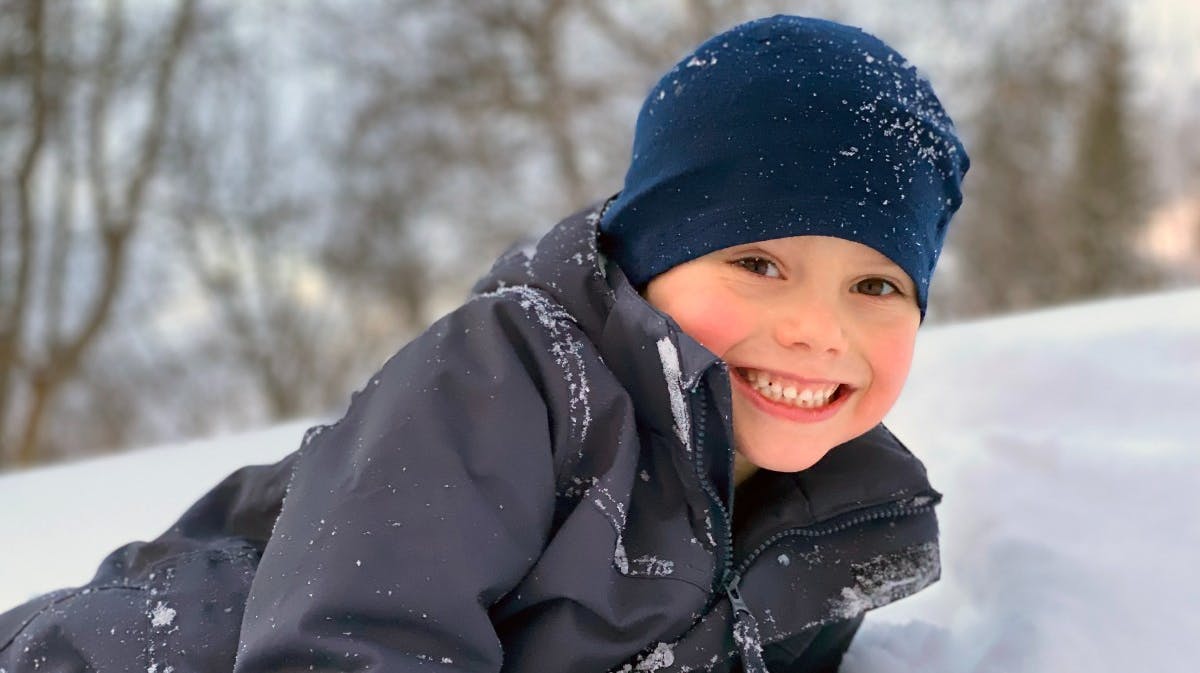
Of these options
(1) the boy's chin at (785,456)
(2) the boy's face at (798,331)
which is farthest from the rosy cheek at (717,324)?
(1) the boy's chin at (785,456)

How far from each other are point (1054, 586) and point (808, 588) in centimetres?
38

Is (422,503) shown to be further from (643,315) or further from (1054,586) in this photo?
(1054,586)

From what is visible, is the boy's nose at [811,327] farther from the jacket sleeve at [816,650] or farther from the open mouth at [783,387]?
the jacket sleeve at [816,650]

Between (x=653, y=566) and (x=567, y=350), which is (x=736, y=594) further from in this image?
(x=567, y=350)

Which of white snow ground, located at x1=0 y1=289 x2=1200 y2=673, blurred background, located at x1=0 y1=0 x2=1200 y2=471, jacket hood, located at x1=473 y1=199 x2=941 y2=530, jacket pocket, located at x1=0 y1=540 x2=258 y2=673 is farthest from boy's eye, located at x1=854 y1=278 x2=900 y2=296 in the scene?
blurred background, located at x1=0 y1=0 x2=1200 y2=471

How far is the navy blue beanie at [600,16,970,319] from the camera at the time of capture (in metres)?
1.14

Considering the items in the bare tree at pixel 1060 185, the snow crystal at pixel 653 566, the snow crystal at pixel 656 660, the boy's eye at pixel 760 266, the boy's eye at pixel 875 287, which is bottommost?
the snow crystal at pixel 656 660

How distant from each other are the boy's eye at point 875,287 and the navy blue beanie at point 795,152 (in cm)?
3

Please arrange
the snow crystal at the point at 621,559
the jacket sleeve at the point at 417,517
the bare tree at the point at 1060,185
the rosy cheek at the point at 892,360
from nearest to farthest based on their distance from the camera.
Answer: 1. the jacket sleeve at the point at 417,517
2. the snow crystal at the point at 621,559
3. the rosy cheek at the point at 892,360
4. the bare tree at the point at 1060,185

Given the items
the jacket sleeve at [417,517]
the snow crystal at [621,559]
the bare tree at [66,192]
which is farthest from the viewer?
the bare tree at [66,192]

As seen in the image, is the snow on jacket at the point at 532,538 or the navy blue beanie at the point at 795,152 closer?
the snow on jacket at the point at 532,538

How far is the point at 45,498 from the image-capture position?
2.36 meters

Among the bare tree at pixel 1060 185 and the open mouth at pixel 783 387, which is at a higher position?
the bare tree at pixel 1060 185

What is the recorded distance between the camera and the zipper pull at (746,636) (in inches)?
44.2
